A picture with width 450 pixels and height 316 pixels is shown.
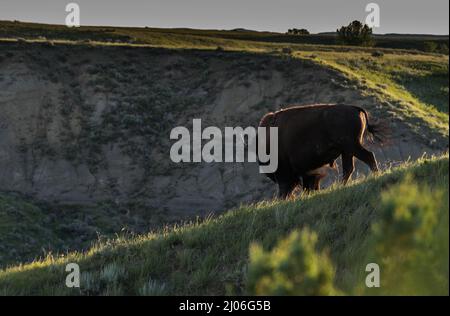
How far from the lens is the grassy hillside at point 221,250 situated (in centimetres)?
714

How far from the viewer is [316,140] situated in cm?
1434

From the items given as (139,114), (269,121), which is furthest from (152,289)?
(139,114)

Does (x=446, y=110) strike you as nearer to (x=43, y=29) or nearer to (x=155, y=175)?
(x=155, y=175)

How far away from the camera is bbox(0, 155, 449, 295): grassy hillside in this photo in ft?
23.4

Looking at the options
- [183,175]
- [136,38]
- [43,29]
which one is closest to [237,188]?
[183,175]

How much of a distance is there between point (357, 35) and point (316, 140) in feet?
234

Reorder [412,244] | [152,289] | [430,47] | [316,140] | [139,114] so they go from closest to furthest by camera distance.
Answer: [412,244] < [152,289] < [316,140] < [139,114] < [430,47]

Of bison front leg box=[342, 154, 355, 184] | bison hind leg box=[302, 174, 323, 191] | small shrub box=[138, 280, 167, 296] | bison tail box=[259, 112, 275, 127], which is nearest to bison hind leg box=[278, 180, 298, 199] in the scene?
bison hind leg box=[302, 174, 323, 191]

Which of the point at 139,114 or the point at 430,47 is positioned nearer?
the point at 139,114

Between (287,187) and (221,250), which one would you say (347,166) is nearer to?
(287,187)

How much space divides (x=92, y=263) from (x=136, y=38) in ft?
174

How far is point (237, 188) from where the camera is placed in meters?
30.9

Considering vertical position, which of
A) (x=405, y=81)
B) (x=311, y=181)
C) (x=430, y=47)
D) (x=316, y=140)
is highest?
(x=430, y=47)

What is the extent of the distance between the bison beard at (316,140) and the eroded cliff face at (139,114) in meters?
13.2
